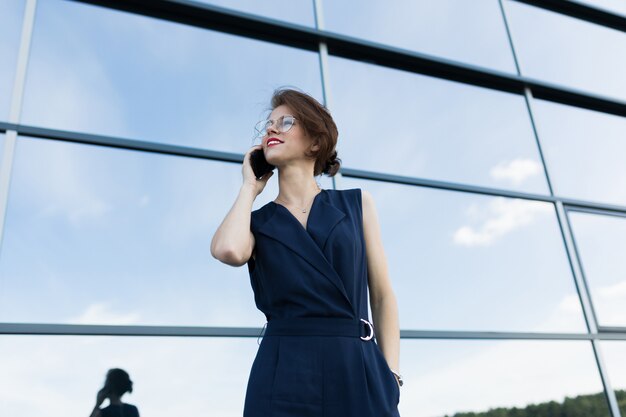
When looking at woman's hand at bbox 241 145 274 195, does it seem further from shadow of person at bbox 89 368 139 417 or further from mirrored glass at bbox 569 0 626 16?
mirrored glass at bbox 569 0 626 16

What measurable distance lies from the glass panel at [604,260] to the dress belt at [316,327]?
2354 millimetres

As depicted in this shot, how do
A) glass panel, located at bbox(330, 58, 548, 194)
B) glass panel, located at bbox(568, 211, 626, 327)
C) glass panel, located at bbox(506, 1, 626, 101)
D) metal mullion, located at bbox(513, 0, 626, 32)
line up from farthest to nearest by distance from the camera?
metal mullion, located at bbox(513, 0, 626, 32) → glass panel, located at bbox(506, 1, 626, 101) → glass panel, located at bbox(568, 211, 626, 327) → glass panel, located at bbox(330, 58, 548, 194)

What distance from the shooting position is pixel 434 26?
3.57 meters

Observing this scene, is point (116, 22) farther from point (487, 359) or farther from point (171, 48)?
point (487, 359)

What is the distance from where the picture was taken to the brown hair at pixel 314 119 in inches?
56.8

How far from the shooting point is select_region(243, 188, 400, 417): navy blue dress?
1.10 m

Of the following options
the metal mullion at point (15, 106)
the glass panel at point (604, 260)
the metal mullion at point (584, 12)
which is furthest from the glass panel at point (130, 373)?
the metal mullion at point (584, 12)

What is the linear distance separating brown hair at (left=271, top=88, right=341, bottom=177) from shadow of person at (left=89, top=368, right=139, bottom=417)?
1036 mm

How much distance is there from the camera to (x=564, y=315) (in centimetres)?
293

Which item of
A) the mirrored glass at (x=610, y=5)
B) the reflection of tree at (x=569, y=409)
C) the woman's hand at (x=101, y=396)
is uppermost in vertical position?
the mirrored glass at (x=610, y=5)

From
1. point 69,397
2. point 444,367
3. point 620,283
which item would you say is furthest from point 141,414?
point 620,283

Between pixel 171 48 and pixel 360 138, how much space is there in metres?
1.04

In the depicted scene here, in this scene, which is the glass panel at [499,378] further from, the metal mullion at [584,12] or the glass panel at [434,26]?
the metal mullion at [584,12]

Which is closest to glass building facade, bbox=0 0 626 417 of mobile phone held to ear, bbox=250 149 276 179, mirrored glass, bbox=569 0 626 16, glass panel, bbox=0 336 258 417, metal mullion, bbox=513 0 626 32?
glass panel, bbox=0 336 258 417
